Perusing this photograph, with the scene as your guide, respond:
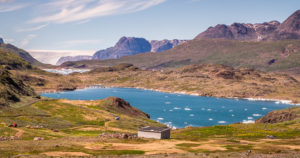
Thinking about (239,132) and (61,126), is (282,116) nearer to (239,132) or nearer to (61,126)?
(239,132)

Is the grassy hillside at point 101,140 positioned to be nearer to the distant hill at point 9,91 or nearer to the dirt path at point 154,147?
the dirt path at point 154,147

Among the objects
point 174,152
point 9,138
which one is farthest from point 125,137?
point 9,138

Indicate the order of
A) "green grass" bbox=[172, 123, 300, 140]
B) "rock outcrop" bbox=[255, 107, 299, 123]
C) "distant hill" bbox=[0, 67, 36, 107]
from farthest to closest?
"rock outcrop" bbox=[255, 107, 299, 123] → "distant hill" bbox=[0, 67, 36, 107] → "green grass" bbox=[172, 123, 300, 140]

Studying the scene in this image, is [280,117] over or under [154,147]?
under

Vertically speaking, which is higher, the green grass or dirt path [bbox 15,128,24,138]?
dirt path [bbox 15,128,24,138]

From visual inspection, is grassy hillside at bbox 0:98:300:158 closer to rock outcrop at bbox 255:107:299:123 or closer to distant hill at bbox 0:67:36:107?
rock outcrop at bbox 255:107:299:123

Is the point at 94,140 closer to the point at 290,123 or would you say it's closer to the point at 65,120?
the point at 65,120

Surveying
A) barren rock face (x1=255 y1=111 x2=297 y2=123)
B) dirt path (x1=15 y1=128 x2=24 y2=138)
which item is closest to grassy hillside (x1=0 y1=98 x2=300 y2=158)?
dirt path (x1=15 y1=128 x2=24 y2=138)

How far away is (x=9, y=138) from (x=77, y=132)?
34.2m

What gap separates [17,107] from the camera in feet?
516

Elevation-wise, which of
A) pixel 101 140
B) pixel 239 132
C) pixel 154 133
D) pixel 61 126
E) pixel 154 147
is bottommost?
pixel 239 132

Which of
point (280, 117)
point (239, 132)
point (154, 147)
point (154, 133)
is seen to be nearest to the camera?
point (154, 147)

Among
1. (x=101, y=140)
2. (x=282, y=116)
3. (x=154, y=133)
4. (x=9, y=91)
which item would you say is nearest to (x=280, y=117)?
(x=282, y=116)

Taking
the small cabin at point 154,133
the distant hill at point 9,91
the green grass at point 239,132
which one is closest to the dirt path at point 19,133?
the small cabin at point 154,133
